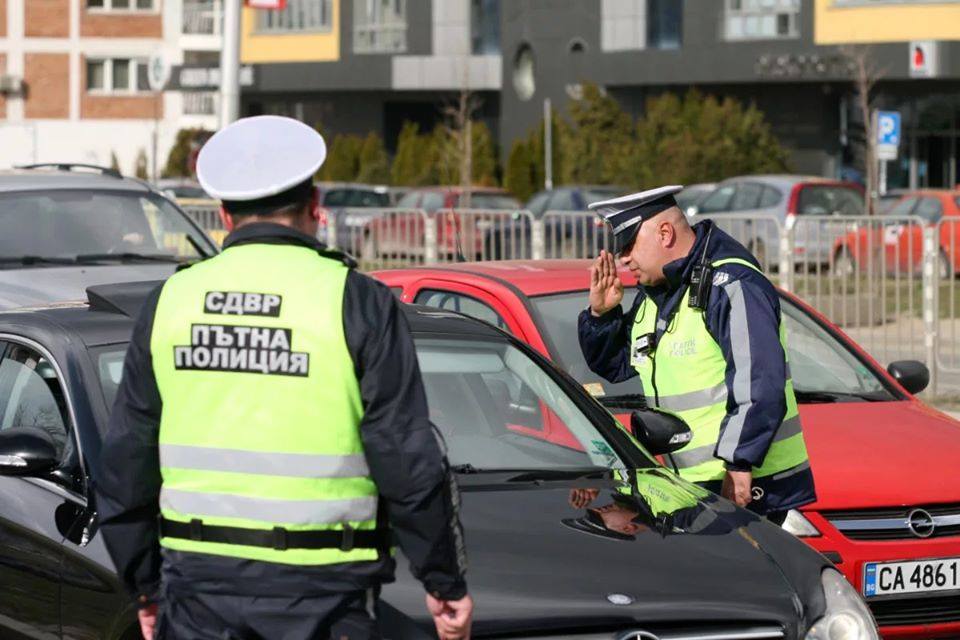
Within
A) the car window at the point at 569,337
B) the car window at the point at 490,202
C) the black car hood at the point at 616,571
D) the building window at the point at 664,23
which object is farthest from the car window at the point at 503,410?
the building window at the point at 664,23

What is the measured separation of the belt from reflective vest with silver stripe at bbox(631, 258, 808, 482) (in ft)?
7.83

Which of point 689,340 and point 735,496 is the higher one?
point 689,340

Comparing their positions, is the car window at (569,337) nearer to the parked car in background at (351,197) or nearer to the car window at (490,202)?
the car window at (490,202)

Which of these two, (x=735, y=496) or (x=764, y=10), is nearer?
(x=735, y=496)

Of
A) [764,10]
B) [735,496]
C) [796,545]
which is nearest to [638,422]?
[735,496]

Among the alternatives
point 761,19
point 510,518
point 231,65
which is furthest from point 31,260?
point 761,19

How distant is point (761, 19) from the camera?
4466 centimetres

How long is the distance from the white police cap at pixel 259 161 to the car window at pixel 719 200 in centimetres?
2547

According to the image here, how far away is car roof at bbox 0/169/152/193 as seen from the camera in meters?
11.9

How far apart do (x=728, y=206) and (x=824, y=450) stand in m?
22.2

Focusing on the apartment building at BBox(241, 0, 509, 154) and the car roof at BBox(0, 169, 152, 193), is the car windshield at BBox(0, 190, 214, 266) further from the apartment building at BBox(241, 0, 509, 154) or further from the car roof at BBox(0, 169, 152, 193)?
the apartment building at BBox(241, 0, 509, 154)

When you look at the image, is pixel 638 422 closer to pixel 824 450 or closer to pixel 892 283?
pixel 824 450

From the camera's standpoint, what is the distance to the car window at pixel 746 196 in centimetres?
2831

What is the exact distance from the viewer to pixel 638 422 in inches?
219
